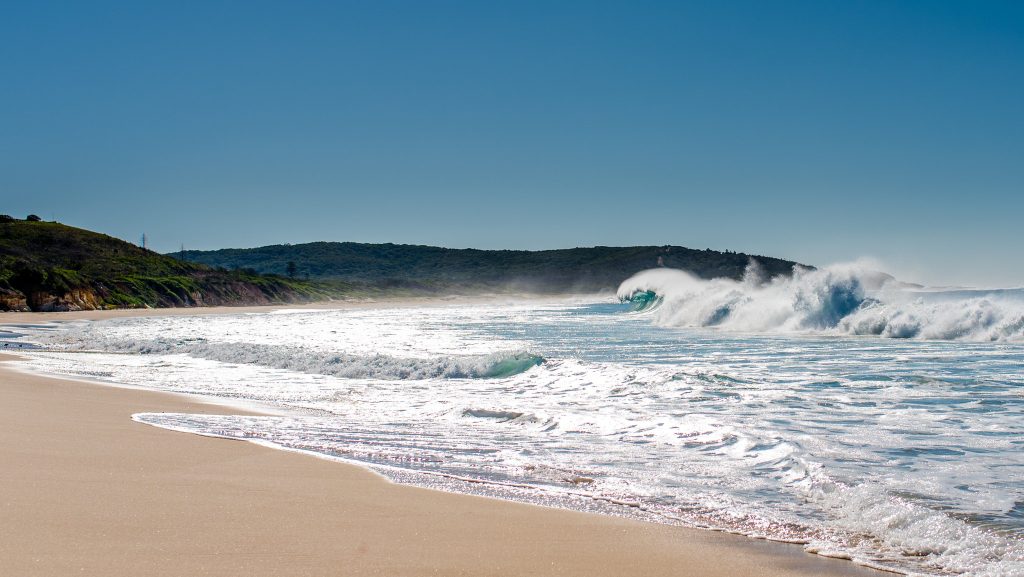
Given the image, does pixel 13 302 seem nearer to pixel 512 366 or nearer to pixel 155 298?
pixel 155 298

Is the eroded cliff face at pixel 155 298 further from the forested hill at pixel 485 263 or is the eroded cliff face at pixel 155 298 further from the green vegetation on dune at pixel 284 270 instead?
the forested hill at pixel 485 263

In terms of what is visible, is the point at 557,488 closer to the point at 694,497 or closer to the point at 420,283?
the point at 694,497

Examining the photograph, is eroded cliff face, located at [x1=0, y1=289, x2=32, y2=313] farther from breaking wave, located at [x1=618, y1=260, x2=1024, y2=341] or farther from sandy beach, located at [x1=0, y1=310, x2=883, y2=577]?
sandy beach, located at [x1=0, y1=310, x2=883, y2=577]

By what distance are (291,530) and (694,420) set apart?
14.7ft

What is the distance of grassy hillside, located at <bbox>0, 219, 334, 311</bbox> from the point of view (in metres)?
37.3

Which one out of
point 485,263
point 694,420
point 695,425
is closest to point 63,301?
point 694,420

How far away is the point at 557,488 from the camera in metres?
5.09

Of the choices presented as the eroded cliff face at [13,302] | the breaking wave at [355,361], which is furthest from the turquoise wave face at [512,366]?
the eroded cliff face at [13,302]

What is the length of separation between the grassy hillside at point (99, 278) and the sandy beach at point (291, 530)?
115ft

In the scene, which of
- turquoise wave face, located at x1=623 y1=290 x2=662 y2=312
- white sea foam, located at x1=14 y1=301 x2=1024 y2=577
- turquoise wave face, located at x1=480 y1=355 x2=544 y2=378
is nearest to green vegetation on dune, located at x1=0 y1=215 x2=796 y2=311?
turquoise wave face, located at x1=623 y1=290 x2=662 y2=312

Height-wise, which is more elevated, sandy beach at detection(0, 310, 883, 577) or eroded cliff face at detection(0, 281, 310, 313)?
eroded cliff face at detection(0, 281, 310, 313)

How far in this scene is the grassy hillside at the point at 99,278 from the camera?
3734cm

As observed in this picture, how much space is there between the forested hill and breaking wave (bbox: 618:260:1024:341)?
257ft

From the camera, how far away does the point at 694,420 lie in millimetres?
7352
